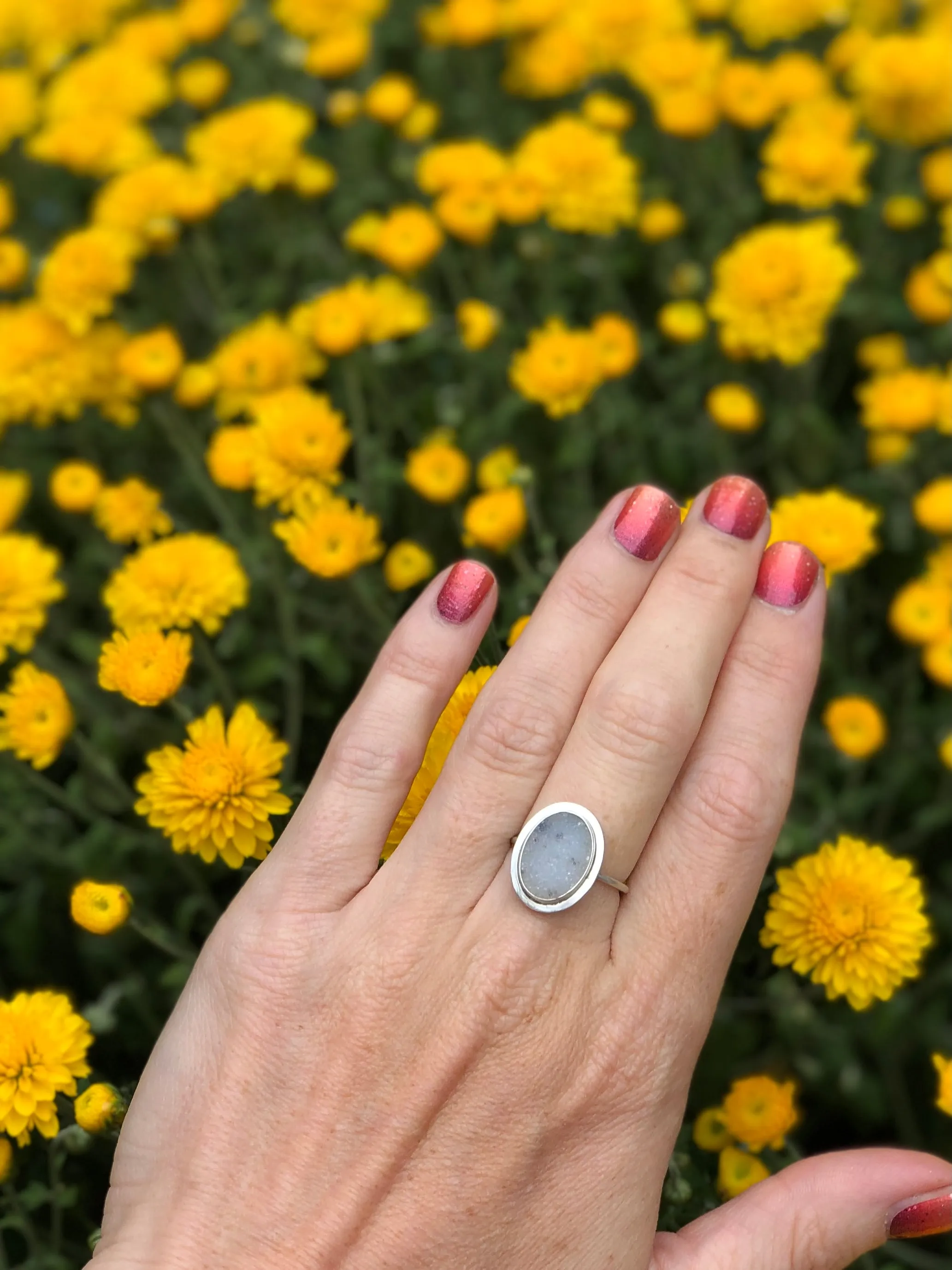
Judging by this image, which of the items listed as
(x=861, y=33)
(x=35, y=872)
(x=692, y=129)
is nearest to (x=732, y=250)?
(x=692, y=129)

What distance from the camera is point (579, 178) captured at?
7.13 ft

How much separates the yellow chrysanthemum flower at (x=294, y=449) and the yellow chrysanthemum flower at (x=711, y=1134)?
1.05 metres

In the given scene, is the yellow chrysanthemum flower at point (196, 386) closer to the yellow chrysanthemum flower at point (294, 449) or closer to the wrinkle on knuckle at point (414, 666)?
the yellow chrysanthemum flower at point (294, 449)

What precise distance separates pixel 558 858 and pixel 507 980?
0.45ft

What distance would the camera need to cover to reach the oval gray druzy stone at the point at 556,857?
3.84 ft

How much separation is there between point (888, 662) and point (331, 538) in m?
1.12

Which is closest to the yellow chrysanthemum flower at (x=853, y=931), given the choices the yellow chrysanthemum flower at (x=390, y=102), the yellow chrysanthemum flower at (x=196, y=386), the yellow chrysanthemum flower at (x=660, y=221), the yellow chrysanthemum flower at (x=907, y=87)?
the yellow chrysanthemum flower at (x=196, y=386)

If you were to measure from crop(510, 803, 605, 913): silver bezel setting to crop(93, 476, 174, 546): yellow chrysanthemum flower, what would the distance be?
2.99 feet

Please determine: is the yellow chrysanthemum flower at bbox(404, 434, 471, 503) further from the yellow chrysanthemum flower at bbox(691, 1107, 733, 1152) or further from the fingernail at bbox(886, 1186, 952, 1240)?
the fingernail at bbox(886, 1186, 952, 1240)

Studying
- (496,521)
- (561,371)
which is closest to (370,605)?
(496,521)

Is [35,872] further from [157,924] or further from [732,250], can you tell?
[732,250]

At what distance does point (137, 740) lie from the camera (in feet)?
6.13

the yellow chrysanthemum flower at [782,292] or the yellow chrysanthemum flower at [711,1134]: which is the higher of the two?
the yellow chrysanthemum flower at [782,292]

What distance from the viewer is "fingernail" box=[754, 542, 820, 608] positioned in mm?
1339
